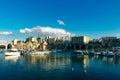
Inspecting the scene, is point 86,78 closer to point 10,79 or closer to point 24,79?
point 24,79

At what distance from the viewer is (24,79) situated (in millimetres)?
47156

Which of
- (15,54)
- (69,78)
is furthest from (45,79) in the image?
(15,54)

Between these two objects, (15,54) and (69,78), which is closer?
(69,78)

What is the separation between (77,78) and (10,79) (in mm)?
16371

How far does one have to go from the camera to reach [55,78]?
48125mm

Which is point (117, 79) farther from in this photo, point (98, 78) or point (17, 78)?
point (17, 78)

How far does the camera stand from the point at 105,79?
156 ft

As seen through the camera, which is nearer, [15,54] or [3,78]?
[3,78]

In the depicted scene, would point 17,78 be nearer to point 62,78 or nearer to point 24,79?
point 24,79

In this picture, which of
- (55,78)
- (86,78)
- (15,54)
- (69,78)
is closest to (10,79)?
(55,78)

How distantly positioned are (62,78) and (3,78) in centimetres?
1468

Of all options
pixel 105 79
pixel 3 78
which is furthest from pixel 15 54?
pixel 105 79

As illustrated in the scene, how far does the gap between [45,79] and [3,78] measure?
1064cm

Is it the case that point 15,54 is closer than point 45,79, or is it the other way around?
point 45,79
